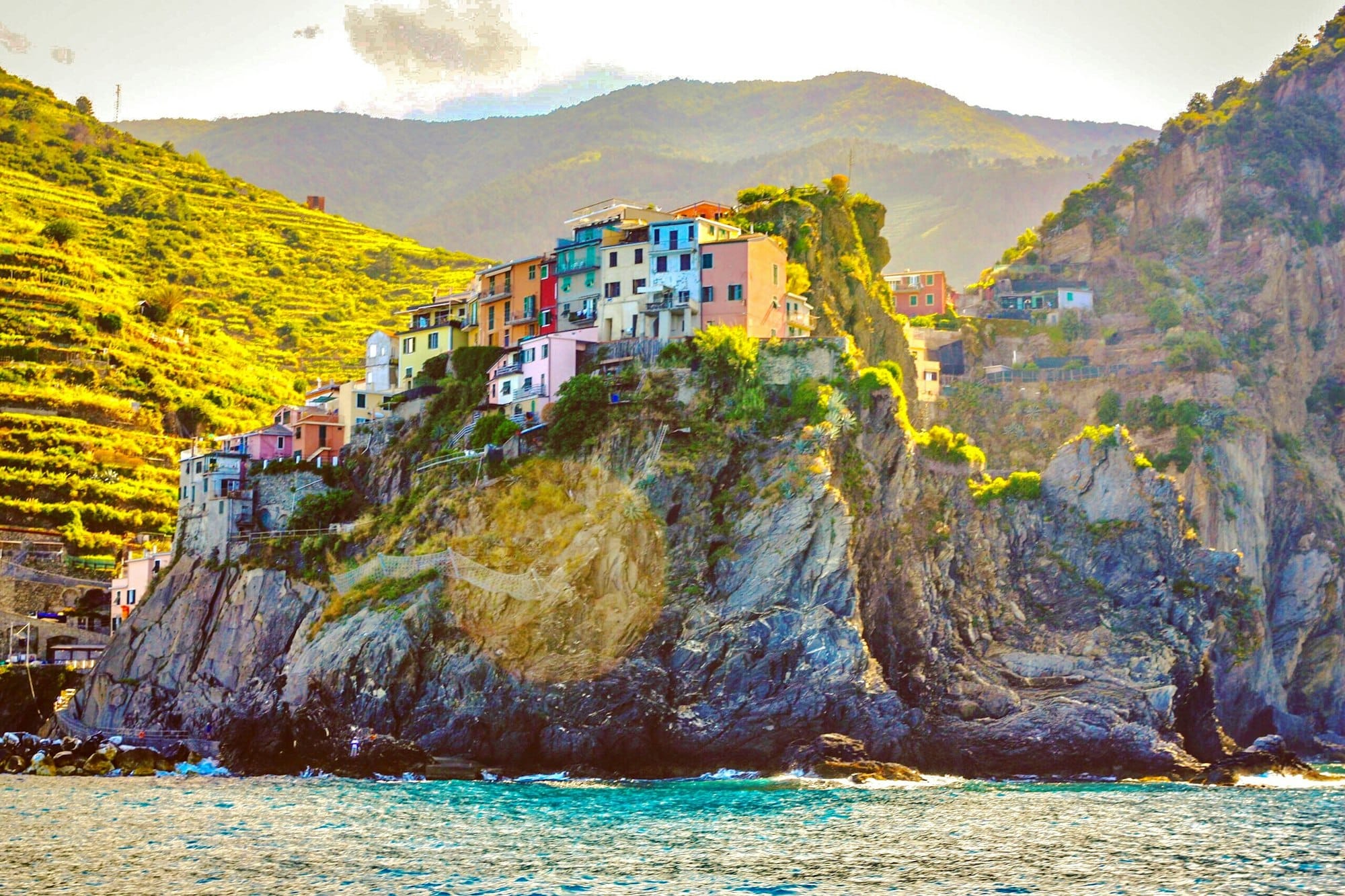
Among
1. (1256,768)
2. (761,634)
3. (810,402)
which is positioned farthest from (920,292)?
(761,634)

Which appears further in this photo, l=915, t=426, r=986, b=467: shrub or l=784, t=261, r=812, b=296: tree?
l=784, t=261, r=812, b=296: tree

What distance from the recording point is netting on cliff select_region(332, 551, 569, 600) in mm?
79312

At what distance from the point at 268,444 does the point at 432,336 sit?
1126 centimetres

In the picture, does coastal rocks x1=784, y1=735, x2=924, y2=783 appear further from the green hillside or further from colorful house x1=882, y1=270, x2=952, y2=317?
colorful house x1=882, y1=270, x2=952, y2=317

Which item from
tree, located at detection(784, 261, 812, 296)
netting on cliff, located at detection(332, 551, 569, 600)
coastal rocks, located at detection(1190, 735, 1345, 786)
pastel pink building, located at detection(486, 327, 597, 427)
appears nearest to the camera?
netting on cliff, located at detection(332, 551, 569, 600)

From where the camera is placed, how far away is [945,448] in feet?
297

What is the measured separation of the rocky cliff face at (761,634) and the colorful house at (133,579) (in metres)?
7.83

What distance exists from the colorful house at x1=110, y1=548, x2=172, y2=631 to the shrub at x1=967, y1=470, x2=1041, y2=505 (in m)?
44.9

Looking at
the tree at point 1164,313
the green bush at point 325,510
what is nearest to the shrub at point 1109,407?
the tree at point 1164,313

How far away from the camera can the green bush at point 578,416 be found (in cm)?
8394

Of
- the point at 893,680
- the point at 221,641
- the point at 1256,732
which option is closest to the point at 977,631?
the point at 893,680

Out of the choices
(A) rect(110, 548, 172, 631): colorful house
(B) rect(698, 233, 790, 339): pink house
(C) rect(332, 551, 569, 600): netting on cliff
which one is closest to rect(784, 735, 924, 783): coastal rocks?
(C) rect(332, 551, 569, 600): netting on cliff

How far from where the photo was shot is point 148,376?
131 metres

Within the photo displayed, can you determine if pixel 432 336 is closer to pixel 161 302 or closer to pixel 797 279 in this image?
pixel 797 279
